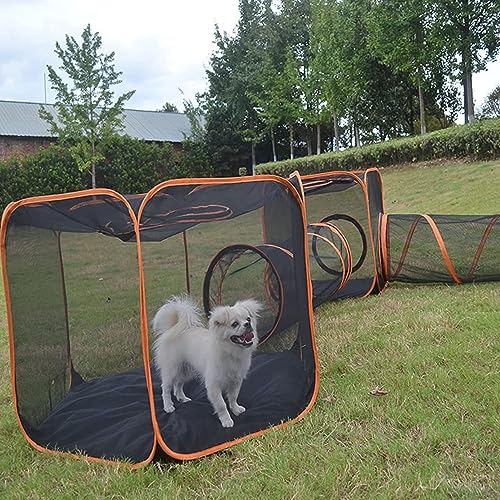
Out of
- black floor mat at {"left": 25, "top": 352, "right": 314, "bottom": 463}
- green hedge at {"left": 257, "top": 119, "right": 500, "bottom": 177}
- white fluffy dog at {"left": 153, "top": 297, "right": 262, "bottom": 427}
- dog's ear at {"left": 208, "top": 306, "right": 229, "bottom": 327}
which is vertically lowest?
black floor mat at {"left": 25, "top": 352, "right": 314, "bottom": 463}

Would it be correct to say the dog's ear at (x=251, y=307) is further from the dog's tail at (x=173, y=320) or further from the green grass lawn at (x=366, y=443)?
the green grass lawn at (x=366, y=443)

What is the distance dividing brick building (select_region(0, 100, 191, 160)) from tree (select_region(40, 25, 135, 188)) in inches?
107

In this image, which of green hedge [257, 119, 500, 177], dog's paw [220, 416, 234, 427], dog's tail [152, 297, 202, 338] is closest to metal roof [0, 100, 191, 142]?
green hedge [257, 119, 500, 177]

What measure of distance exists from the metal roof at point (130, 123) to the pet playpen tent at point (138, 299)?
22.1 m

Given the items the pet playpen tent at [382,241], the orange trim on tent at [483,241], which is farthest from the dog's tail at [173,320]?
the orange trim on tent at [483,241]

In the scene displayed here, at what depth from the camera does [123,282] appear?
9.60ft

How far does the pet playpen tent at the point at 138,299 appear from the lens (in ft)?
8.55

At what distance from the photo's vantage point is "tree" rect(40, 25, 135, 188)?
822 inches

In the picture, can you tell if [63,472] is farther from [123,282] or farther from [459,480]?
[459,480]

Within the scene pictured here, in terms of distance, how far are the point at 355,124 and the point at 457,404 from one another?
21.5 meters

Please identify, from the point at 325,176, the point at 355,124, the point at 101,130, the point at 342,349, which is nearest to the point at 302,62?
the point at 355,124

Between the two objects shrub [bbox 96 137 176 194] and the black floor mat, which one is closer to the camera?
the black floor mat

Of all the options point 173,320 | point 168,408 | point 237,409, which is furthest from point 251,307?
point 168,408

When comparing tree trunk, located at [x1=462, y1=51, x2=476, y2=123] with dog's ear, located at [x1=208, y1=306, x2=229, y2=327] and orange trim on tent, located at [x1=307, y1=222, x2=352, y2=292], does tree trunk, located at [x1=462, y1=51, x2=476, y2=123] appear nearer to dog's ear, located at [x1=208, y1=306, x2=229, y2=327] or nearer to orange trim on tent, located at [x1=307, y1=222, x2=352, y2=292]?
orange trim on tent, located at [x1=307, y1=222, x2=352, y2=292]
